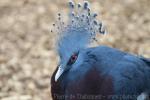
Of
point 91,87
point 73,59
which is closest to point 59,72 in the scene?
point 73,59

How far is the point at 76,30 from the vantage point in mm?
3078

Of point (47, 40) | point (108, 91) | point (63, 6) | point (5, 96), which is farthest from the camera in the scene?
point (63, 6)

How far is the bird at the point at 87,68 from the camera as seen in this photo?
9.94ft

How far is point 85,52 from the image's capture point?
3066 mm

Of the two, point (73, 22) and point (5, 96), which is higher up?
point (73, 22)

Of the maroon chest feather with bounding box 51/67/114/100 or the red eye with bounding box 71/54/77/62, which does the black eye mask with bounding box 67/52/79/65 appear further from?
the maroon chest feather with bounding box 51/67/114/100

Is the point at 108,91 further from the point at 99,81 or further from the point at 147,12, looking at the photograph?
the point at 147,12

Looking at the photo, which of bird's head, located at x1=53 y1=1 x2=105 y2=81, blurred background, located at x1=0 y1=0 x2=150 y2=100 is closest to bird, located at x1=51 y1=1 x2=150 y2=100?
bird's head, located at x1=53 y1=1 x2=105 y2=81

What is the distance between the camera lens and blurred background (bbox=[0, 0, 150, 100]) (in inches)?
172

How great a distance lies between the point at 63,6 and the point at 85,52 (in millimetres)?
2370

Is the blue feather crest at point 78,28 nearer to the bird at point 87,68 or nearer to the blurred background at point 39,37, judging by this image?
the bird at point 87,68

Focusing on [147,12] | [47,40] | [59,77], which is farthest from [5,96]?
[147,12]

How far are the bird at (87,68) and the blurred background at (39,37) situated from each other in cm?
117

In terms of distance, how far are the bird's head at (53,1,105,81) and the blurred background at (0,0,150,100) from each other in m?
1.18
